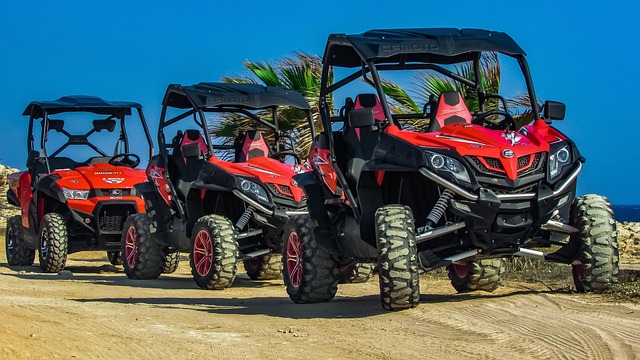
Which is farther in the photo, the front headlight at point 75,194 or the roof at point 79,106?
the roof at point 79,106

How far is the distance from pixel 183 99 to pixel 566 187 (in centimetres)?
756

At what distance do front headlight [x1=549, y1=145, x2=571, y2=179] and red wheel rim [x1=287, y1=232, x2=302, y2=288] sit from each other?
2.68 meters

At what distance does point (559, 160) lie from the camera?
999 centimetres

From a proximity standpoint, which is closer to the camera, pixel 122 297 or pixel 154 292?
pixel 122 297

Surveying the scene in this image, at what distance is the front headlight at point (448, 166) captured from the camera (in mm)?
9539

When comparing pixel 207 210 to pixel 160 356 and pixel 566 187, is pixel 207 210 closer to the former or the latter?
pixel 566 187

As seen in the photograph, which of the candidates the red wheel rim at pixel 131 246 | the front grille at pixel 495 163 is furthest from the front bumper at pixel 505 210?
the red wheel rim at pixel 131 246

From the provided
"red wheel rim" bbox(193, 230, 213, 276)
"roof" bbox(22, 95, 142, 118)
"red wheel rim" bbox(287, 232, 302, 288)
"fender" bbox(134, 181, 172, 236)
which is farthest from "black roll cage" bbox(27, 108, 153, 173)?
"red wheel rim" bbox(287, 232, 302, 288)

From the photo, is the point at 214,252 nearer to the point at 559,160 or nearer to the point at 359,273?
the point at 359,273

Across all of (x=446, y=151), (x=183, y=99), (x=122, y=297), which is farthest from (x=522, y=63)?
(x=183, y=99)

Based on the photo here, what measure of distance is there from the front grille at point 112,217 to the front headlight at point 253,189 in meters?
4.91

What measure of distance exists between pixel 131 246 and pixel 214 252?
3.62 metres

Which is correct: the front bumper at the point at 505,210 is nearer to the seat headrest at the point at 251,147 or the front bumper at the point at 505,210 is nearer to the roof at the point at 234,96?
the seat headrest at the point at 251,147

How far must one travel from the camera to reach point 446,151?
9.66 metres
